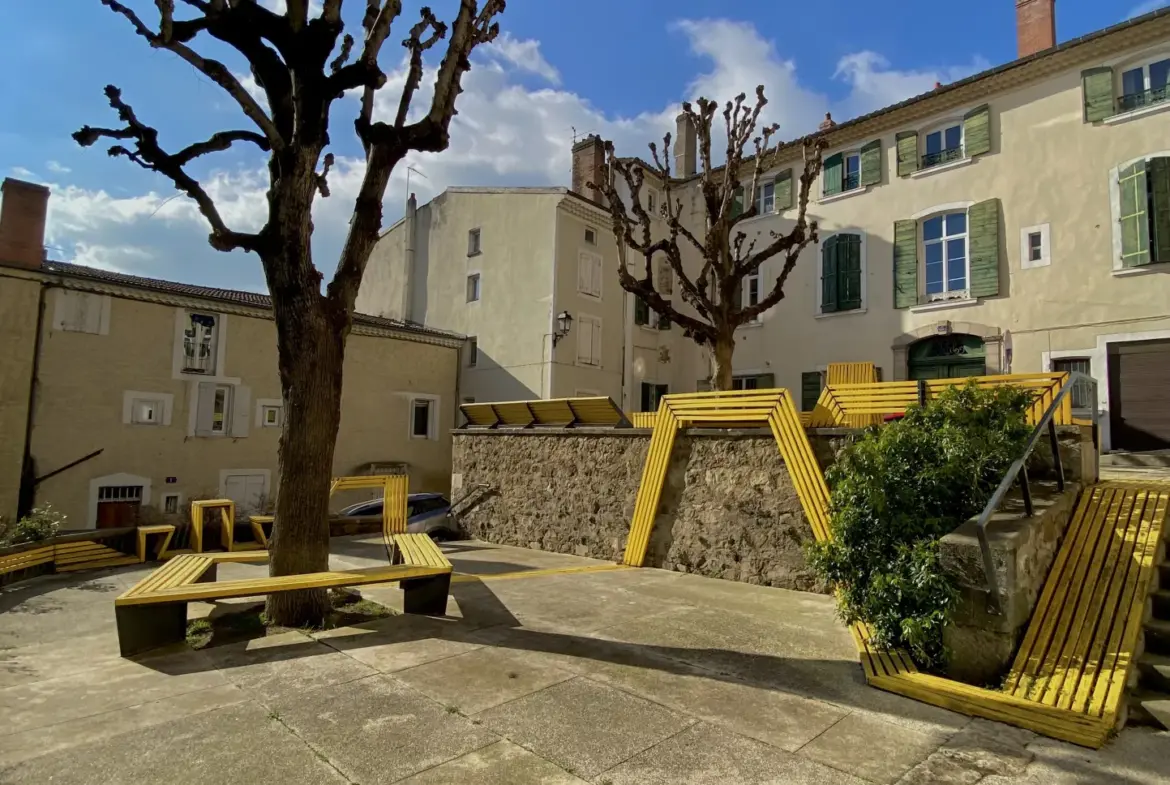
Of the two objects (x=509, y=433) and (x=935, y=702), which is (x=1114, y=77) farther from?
(x=935, y=702)

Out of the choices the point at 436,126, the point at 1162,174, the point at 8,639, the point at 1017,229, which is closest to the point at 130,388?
the point at 8,639

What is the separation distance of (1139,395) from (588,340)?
46.3 ft

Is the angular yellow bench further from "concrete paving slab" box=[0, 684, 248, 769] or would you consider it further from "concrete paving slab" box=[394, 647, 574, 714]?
"concrete paving slab" box=[394, 647, 574, 714]

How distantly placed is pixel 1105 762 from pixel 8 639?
298 inches

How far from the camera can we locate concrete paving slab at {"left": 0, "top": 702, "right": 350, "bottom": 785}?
2910mm

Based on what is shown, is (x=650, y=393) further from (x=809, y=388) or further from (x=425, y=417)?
(x=425, y=417)

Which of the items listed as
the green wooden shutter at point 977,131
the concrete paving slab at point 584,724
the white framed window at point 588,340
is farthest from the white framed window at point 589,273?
the concrete paving slab at point 584,724

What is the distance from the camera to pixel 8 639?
5293 mm

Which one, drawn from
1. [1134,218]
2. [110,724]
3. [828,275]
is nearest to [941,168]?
[828,275]

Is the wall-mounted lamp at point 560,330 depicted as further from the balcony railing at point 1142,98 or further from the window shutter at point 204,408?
the balcony railing at point 1142,98

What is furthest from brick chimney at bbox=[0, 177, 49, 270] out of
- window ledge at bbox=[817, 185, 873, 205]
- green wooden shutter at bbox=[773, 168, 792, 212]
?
window ledge at bbox=[817, 185, 873, 205]

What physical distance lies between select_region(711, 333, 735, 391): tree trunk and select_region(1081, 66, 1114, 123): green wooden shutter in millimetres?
9201

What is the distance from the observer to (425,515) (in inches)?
523

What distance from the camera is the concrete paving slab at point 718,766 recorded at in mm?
2957
